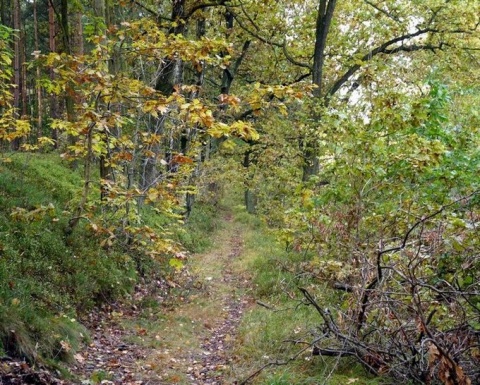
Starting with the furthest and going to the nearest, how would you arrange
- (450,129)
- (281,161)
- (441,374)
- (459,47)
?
1. (281,161)
2. (459,47)
3. (450,129)
4. (441,374)

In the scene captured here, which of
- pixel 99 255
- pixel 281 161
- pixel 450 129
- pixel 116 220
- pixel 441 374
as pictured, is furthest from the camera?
pixel 281 161

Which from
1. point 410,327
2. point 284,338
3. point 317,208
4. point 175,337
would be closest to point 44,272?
point 175,337

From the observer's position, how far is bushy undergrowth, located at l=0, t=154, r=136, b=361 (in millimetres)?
5355

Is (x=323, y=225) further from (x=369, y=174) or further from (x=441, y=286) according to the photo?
(x=441, y=286)

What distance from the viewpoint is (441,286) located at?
16.8 feet

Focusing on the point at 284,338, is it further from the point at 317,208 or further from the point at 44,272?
the point at 44,272

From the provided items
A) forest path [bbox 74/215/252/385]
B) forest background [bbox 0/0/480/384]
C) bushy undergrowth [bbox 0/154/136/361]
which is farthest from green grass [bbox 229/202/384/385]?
bushy undergrowth [bbox 0/154/136/361]

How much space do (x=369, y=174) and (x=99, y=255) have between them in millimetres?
5361

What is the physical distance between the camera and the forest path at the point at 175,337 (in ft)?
19.4

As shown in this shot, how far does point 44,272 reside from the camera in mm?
7109

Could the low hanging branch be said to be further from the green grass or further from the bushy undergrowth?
the bushy undergrowth

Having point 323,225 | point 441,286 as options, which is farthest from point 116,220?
point 441,286

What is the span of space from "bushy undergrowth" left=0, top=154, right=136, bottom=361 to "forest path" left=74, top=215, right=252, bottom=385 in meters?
0.47

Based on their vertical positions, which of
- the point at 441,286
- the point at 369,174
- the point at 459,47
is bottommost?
the point at 441,286
